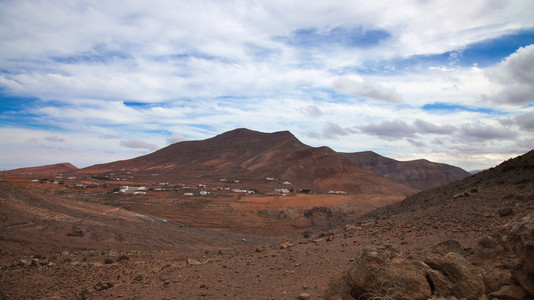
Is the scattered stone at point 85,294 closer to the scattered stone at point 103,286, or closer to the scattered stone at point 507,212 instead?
the scattered stone at point 103,286

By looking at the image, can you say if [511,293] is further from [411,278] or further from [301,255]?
[301,255]

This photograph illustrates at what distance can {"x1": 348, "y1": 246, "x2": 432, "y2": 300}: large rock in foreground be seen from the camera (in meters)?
5.05

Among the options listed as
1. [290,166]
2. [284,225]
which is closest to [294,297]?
[284,225]

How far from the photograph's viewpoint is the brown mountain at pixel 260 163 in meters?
87.6

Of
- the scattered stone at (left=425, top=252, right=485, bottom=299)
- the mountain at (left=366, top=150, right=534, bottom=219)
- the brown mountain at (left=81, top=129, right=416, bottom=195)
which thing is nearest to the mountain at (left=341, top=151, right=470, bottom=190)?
the brown mountain at (left=81, top=129, right=416, bottom=195)

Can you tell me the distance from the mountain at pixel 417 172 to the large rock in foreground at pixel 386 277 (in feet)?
374

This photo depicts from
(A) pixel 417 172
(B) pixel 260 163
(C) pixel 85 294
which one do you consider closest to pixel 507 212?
(C) pixel 85 294

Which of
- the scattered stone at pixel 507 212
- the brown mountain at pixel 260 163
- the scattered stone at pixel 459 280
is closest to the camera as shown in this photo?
the scattered stone at pixel 459 280

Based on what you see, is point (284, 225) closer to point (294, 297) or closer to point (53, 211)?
point (53, 211)

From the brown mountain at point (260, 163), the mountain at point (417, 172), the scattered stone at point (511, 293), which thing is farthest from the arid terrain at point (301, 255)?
the mountain at point (417, 172)

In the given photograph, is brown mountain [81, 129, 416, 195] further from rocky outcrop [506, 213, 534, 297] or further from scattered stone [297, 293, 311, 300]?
rocky outcrop [506, 213, 534, 297]

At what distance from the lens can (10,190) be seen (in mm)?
23406

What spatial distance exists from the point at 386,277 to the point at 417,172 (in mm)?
128675

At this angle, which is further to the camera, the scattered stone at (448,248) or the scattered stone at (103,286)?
the scattered stone at (103,286)
